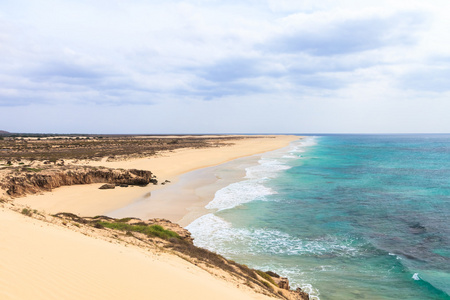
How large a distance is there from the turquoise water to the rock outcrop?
9032 millimetres

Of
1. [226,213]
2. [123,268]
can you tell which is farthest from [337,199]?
[123,268]

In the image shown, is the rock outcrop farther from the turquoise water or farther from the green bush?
the green bush

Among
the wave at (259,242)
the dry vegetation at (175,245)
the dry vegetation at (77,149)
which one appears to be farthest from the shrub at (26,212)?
the dry vegetation at (77,149)

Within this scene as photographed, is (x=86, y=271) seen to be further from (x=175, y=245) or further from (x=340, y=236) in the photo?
(x=340, y=236)

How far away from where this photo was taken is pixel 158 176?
3412 cm

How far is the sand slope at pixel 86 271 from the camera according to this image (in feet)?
20.5

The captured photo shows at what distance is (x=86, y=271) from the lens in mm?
7297

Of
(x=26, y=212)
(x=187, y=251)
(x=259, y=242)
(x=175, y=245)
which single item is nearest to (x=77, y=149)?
(x=26, y=212)

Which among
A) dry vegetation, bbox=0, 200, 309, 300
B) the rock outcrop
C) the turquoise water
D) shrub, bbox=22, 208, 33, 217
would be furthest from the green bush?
the rock outcrop

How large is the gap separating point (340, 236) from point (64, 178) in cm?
2375

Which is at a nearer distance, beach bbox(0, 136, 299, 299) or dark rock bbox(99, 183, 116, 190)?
beach bbox(0, 136, 299, 299)

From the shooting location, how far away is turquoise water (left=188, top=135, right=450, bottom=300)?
12008 millimetres

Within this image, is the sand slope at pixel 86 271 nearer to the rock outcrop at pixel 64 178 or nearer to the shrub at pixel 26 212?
the shrub at pixel 26 212

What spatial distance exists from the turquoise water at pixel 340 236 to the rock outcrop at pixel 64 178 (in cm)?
903
